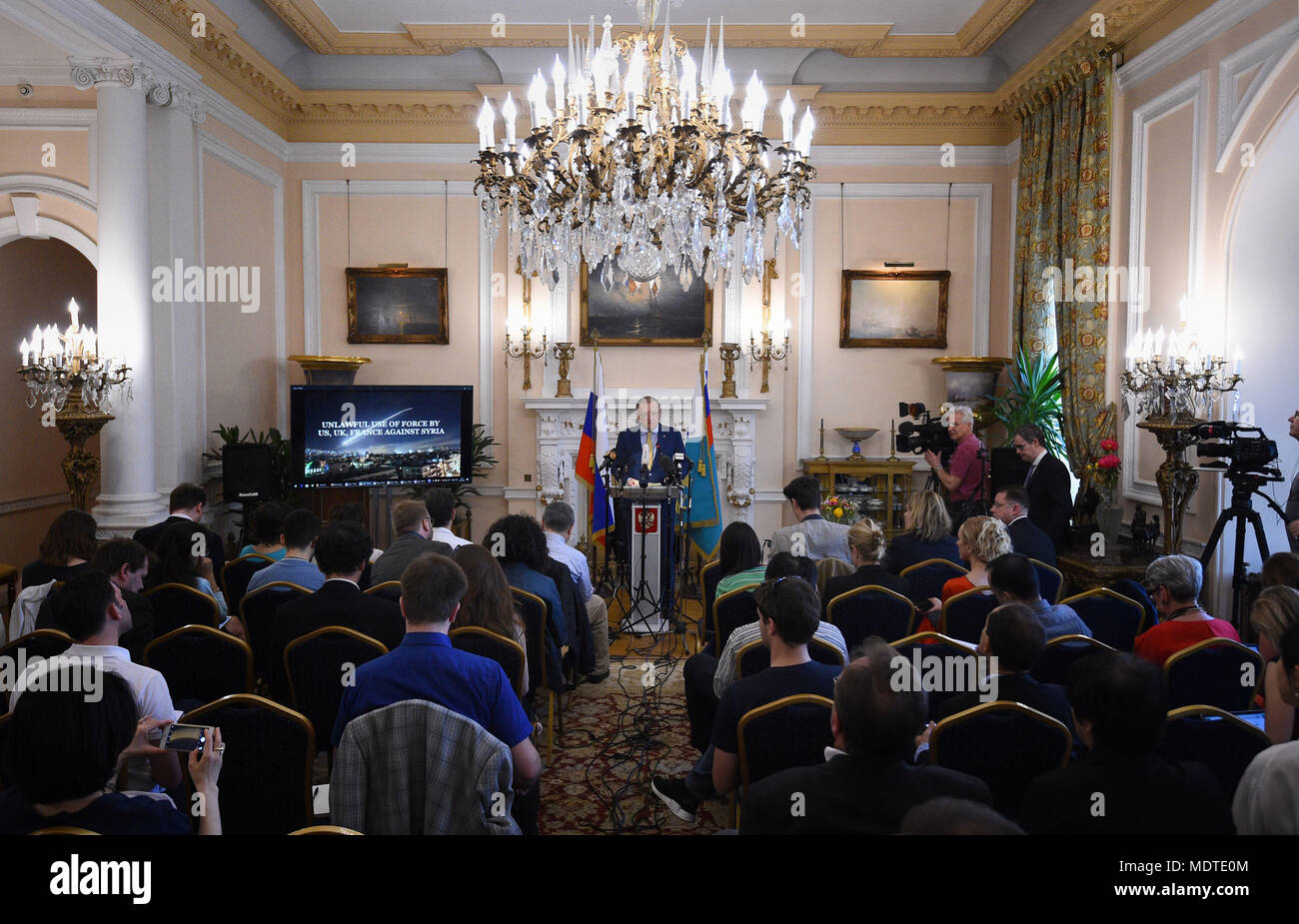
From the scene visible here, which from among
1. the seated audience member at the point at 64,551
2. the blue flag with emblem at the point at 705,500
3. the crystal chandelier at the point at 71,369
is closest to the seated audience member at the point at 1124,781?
the seated audience member at the point at 64,551

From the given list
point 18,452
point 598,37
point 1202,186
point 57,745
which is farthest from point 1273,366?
point 18,452

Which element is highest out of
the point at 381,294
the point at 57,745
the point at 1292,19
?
the point at 1292,19

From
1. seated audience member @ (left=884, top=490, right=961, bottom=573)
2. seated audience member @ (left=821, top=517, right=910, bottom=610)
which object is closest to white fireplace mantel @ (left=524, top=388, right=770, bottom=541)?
seated audience member @ (left=884, top=490, right=961, bottom=573)

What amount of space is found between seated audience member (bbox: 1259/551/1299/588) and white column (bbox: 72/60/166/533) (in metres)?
6.23

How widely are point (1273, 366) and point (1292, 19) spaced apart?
1952mm

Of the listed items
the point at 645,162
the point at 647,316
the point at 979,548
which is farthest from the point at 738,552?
the point at 647,316

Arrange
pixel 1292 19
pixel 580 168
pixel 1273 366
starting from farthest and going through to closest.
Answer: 1. pixel 1273 366
2. pixel 1292 19
3. pixel 580 168

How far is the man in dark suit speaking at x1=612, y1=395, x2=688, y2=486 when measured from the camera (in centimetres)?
665

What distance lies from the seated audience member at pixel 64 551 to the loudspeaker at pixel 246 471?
3008 millimetres

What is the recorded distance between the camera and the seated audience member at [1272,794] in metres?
1.80

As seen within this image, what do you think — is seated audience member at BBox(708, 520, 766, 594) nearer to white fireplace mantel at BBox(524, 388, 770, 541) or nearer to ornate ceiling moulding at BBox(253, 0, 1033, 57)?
white fireplace mantel at BBox(524, 388, 770, 541)

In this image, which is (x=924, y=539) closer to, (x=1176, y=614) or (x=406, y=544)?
(x=1176, y=614)
